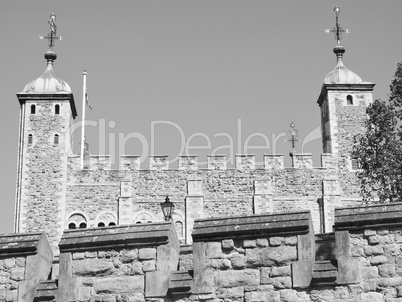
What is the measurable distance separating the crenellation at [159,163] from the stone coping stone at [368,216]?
105 ft

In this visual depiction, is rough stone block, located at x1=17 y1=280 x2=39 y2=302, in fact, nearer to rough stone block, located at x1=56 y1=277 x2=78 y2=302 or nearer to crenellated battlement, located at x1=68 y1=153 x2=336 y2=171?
rough stone block, located at x1=56 y1=277 x2=78 y2=302

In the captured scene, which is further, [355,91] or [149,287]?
[355,91]

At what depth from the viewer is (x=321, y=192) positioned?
41.0 meters

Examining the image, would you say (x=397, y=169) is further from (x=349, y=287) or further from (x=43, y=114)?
(x=43, y=114)

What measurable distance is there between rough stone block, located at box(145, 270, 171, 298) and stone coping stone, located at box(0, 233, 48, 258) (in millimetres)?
1434

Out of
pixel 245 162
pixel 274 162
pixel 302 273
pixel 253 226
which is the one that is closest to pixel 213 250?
pixel 253 226

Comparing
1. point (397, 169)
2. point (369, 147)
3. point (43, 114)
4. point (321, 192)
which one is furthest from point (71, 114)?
point (397, 169)

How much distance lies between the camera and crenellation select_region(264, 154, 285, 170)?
136ft

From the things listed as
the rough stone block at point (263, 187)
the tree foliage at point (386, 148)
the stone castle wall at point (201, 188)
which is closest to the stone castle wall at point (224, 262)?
the tree foliage at point (386, 148)

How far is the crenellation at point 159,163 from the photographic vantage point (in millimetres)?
41094

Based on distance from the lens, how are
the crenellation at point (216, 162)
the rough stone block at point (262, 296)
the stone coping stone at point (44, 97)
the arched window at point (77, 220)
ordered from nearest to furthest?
the rough stone block at point (262, 296), the arched window at point (77, 220), the crenellation at point (216, 162), the stone coping stone at point (44, 97)

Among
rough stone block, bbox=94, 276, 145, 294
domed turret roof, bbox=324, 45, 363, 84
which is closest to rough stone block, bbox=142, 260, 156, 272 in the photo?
rough stone block, bbox=94, 276, 145, 294

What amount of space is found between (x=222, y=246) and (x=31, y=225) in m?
31.1

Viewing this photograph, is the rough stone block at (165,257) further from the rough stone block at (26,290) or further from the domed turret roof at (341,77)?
the domed turret roof at (341,77)
